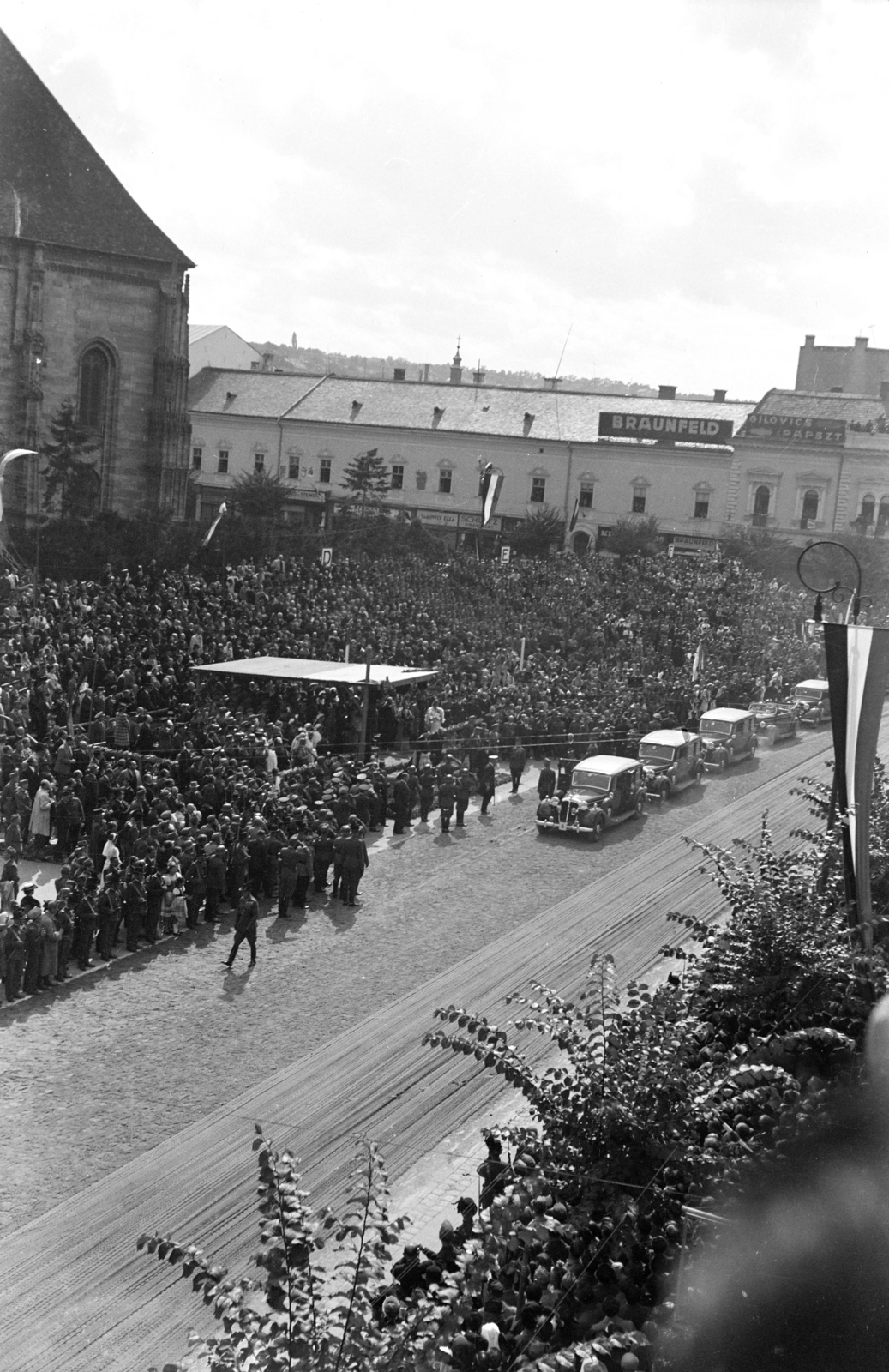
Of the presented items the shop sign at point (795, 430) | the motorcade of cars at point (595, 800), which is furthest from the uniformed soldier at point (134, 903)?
the shop sign at point (795, 430)

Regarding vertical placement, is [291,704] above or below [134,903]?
above

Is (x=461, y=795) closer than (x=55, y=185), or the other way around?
(x=461, y=795)

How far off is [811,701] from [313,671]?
19400 mm

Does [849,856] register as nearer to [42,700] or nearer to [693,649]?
[42,700]

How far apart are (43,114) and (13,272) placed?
21.9 ft

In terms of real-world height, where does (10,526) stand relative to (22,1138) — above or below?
above

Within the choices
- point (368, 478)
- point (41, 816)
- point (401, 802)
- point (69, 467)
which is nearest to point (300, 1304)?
point (41, 816)

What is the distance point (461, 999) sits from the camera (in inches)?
696

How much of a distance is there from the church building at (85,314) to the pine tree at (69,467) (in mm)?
565

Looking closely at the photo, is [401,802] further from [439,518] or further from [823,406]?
[439,518]

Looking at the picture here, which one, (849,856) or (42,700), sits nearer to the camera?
(849,856)

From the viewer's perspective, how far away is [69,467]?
5047 centimetres

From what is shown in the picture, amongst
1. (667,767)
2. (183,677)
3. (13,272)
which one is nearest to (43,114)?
(13,272)

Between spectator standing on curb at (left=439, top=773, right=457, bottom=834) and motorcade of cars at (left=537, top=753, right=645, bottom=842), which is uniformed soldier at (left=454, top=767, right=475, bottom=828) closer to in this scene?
spectator standing on curb at (left=439, top=773, right=457, bottom=834)
